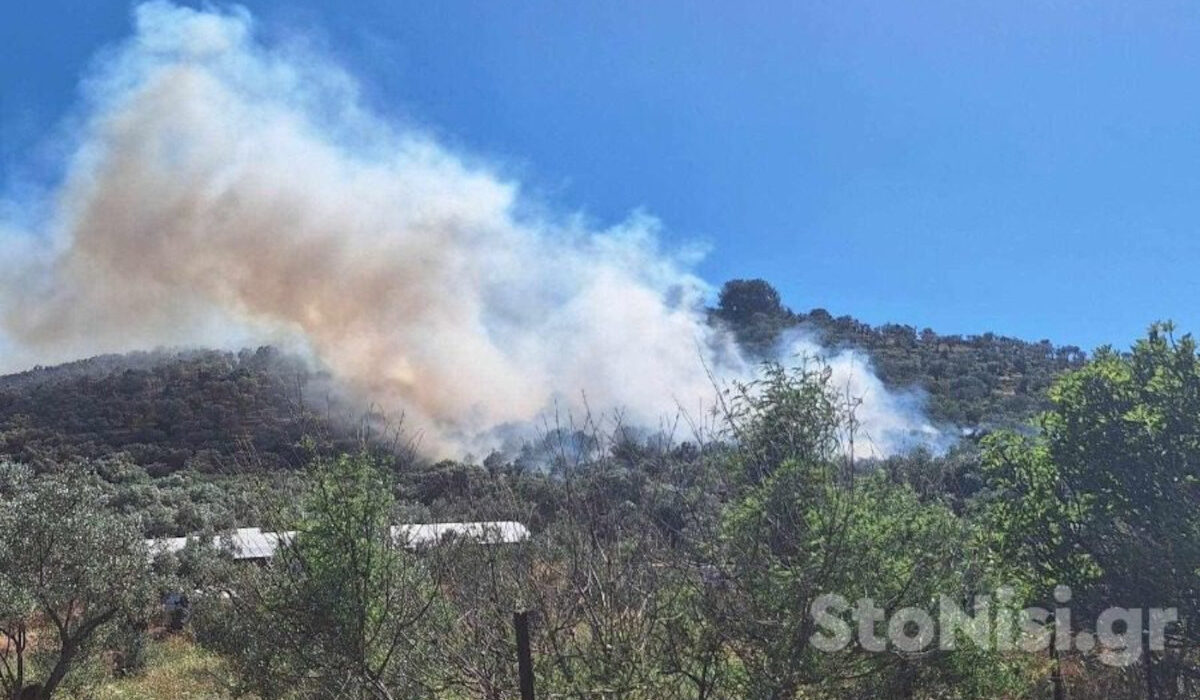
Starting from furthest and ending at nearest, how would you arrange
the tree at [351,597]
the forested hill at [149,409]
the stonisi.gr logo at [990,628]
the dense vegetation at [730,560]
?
1. the forested hill at [149,409]
2. the tree at [351,597]
3. the dense vegetation at [730,560]
4. the stonisi.gr logo at [990,628]

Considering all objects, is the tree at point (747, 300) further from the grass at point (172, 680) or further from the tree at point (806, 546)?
the tree at point (806, 546)

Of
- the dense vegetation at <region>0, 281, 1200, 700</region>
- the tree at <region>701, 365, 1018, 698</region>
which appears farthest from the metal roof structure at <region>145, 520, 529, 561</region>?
the tree at <region>701, 365, 1018, 698</region>

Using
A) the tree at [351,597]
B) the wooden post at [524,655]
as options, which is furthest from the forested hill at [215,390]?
the wooden post at [524,655]

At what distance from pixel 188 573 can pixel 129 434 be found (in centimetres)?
4159

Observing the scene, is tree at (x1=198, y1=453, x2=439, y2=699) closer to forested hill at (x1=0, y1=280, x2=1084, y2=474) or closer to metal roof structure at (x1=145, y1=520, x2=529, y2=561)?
metal roof structure at (x1=145, y1=520, x2=529, y2=561)

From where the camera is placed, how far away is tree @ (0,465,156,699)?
637 inches

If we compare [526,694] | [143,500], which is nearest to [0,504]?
[526,694]

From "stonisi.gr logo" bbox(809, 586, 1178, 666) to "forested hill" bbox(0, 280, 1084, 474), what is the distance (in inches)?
1589

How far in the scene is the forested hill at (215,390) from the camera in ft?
200

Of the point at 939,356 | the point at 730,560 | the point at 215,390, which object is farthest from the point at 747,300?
the point at 730,560

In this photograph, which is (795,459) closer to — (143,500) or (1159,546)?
(1159,546)

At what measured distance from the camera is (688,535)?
8289 mm

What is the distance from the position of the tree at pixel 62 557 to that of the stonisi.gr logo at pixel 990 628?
1541 centimetres

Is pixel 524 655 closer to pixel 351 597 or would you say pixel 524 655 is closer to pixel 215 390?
pixel 351 597
